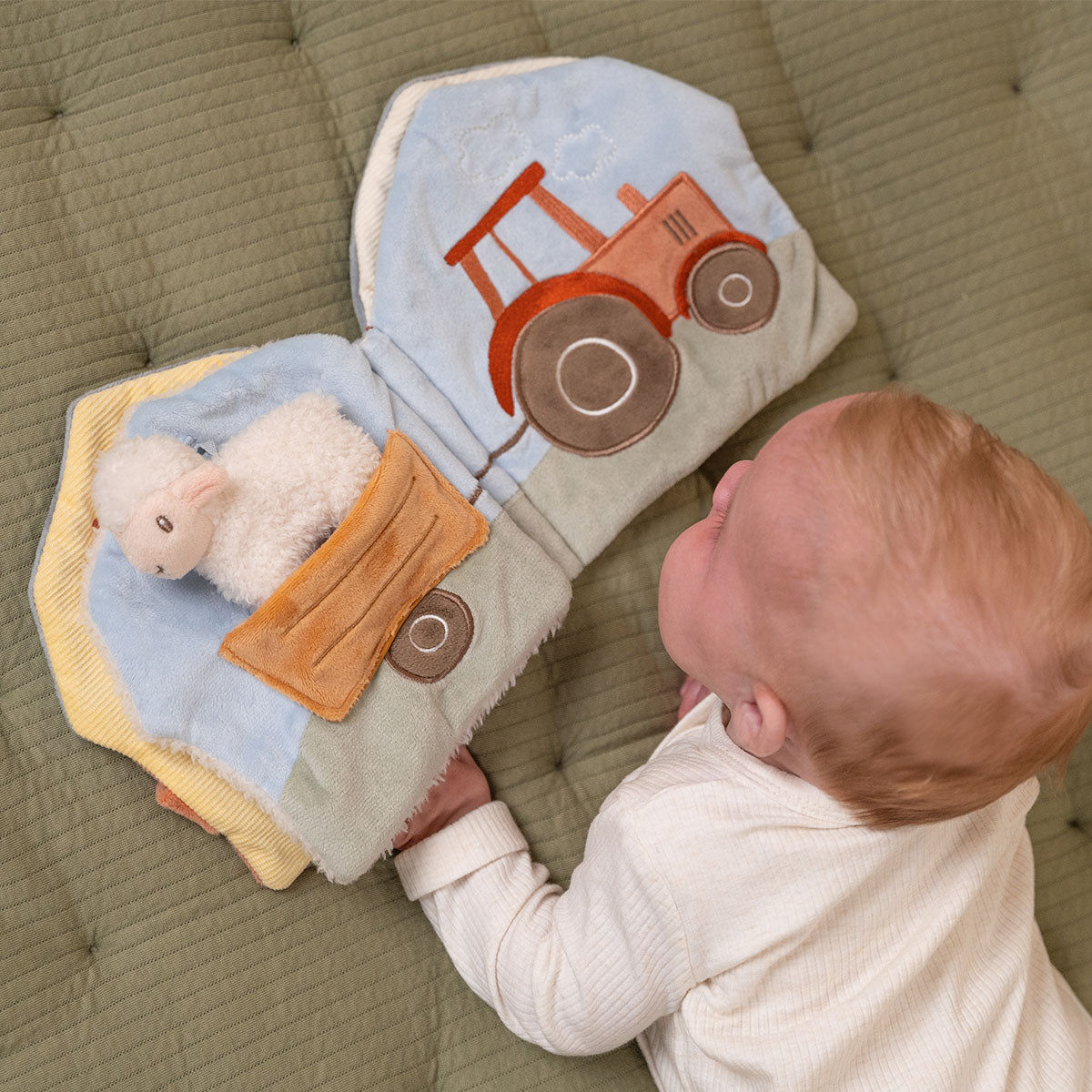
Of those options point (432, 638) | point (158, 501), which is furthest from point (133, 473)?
point (432, 638)

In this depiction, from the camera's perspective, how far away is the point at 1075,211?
1231 millimetres

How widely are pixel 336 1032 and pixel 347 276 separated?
→ 2.49 ft

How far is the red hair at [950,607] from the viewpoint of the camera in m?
0.70

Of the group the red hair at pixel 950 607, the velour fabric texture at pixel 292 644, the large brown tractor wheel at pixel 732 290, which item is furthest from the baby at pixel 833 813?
the large brown tractor wheel at pixel 732 290

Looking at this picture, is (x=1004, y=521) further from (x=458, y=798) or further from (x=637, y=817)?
(x=458, y=798)

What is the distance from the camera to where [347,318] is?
3.46 feet

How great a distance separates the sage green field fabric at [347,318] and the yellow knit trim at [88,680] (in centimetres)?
4

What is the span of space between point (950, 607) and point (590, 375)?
1.46 feet

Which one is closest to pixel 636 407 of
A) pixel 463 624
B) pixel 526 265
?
pixel 526 265

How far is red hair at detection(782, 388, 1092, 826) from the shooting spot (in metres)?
0.70

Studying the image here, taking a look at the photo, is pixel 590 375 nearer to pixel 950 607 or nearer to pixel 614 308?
pixel 614 308

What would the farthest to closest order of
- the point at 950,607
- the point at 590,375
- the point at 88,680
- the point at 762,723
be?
the point at 590,375 → the point at 88,680 → the point at 762,723 → the point at 950,607

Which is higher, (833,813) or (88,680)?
(88,680)

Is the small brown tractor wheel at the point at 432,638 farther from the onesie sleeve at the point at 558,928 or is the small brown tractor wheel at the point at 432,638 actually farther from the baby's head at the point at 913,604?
the baby's head at the point at 913,604
